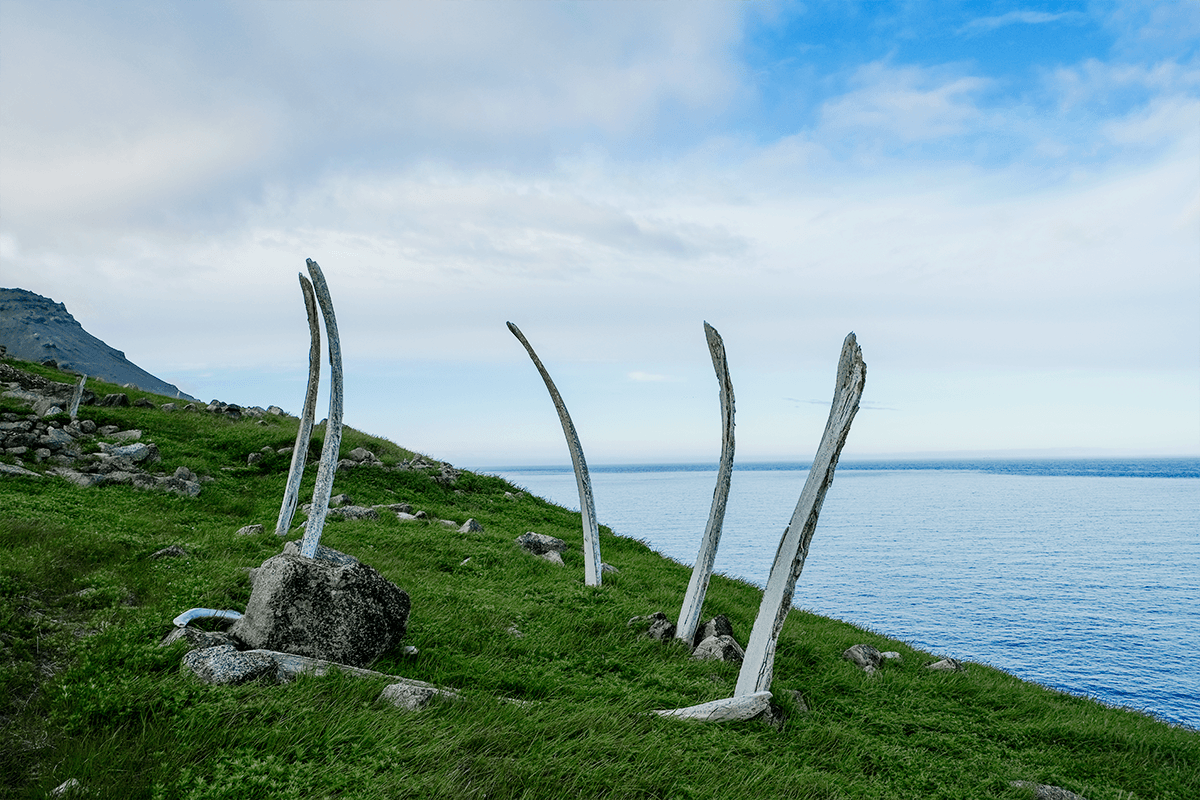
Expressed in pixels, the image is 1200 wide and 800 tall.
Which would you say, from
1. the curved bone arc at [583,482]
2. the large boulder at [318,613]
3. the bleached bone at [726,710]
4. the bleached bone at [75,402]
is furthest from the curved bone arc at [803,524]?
the bleached bone at [75,402]

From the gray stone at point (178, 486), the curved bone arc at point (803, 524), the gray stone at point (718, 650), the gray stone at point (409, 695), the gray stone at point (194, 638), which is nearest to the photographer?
the gray stone at point (409, 695)

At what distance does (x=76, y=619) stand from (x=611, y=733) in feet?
18.3

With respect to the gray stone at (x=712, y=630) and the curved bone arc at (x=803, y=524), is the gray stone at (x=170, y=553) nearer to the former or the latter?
the gray stone at (x=712, y=630)

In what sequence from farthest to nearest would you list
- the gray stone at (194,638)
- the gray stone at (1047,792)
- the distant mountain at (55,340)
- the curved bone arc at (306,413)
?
the distant mountain at (55,340), the curved bone arc at (306,413), the gray stone at (1047,792), the gray stone at (194,638)

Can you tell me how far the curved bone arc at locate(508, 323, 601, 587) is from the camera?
12.2 meters

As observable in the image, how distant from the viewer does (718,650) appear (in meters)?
9.21

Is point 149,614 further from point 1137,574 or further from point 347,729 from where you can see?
point 1137,574

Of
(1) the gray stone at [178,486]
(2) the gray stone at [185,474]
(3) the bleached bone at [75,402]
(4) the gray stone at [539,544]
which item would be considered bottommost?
(4) the gray stone at [539,544]

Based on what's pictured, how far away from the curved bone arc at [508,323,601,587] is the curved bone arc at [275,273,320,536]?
11.9ft

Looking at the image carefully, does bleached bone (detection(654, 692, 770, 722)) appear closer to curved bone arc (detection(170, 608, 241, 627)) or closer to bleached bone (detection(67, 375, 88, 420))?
curved bone arc (detection(170, 608, 241, 627))

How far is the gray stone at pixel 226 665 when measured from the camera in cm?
561

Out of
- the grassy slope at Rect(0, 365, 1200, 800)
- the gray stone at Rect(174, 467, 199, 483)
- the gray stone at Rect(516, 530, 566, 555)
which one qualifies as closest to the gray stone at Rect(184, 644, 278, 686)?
the grassy slope at Rect(0, 365, 1200, 800)

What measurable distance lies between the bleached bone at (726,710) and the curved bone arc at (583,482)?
502 centimetres

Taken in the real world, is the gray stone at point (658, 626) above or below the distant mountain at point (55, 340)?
below
